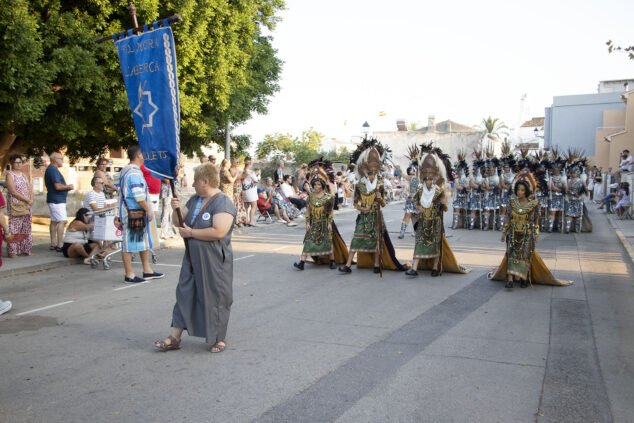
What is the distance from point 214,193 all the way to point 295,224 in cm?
1385

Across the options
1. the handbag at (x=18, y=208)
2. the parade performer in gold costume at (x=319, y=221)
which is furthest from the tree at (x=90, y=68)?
the parade performer in gold costume at (x=319, y=221)

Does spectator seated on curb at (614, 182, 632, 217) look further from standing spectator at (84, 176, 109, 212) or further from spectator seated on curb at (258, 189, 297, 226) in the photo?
standing spectator at (84, 176, 109, 212)

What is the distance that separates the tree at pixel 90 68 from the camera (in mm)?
9758

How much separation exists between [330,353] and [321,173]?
5236mm

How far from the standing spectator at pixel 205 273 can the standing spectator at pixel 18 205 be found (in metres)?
6.86

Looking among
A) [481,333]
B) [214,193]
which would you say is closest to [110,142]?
[214,193]

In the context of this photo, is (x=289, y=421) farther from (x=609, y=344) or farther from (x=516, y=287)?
(x=516, y=287)

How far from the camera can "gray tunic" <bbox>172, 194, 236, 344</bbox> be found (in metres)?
5.40

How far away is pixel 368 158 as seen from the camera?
32.9ft

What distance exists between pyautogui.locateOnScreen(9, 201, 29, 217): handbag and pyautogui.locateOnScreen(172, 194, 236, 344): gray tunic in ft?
23.4

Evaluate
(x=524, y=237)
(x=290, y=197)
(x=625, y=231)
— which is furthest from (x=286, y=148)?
(x=524, y=237)

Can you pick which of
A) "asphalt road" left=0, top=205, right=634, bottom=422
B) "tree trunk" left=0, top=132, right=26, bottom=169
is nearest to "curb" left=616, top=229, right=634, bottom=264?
"asphalt road" left=0, top=205, right=634, bottom=422

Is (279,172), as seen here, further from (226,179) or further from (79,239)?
(79,239)

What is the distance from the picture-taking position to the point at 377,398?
4.42 metres
